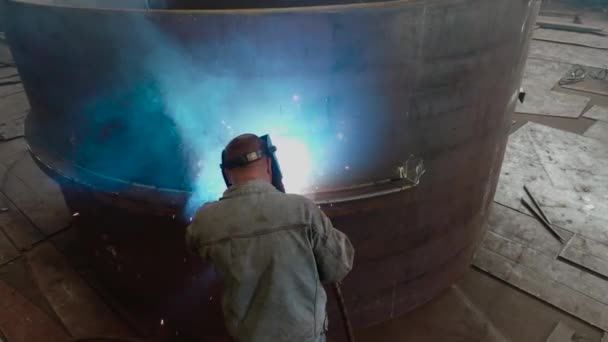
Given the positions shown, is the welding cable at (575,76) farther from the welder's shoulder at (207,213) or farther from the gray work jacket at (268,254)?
the welder's shoulder at (207,213)

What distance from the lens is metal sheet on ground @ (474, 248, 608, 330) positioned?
2609mm

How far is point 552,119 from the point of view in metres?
5.30

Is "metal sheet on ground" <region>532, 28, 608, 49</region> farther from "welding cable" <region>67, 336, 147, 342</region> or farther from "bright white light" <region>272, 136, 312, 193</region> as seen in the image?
"welding cable" <region>67, 336, 147, 342</region>

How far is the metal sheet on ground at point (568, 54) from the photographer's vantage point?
7266 millimetres

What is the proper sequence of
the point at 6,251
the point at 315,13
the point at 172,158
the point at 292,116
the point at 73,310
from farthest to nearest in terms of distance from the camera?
the point at 6,251 → the point at 73,310 → the point at 172,158 → the point at 292,116 → the point at 315,13

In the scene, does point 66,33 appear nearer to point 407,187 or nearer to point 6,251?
point 407,187

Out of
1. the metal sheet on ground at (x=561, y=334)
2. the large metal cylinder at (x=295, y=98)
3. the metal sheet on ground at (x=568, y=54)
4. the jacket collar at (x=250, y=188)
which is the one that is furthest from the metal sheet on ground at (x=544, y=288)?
the metal sheet on ground at (x=568, y=54)

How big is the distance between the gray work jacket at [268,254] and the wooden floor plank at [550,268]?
2132mm

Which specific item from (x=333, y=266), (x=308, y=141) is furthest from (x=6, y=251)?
(x=333, y=266)

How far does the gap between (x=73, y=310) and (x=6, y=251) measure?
97 centimetres

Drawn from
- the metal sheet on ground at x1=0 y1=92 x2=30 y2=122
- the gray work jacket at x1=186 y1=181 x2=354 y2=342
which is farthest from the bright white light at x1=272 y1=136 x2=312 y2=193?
the metal sheet on ground at x1=0 y1=92 x2=30 y2=122

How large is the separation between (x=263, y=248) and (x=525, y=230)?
2.74m

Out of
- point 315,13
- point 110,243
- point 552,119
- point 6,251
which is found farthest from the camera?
point 552,119

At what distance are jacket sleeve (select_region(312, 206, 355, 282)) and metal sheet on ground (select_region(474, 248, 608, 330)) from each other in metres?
1.94
